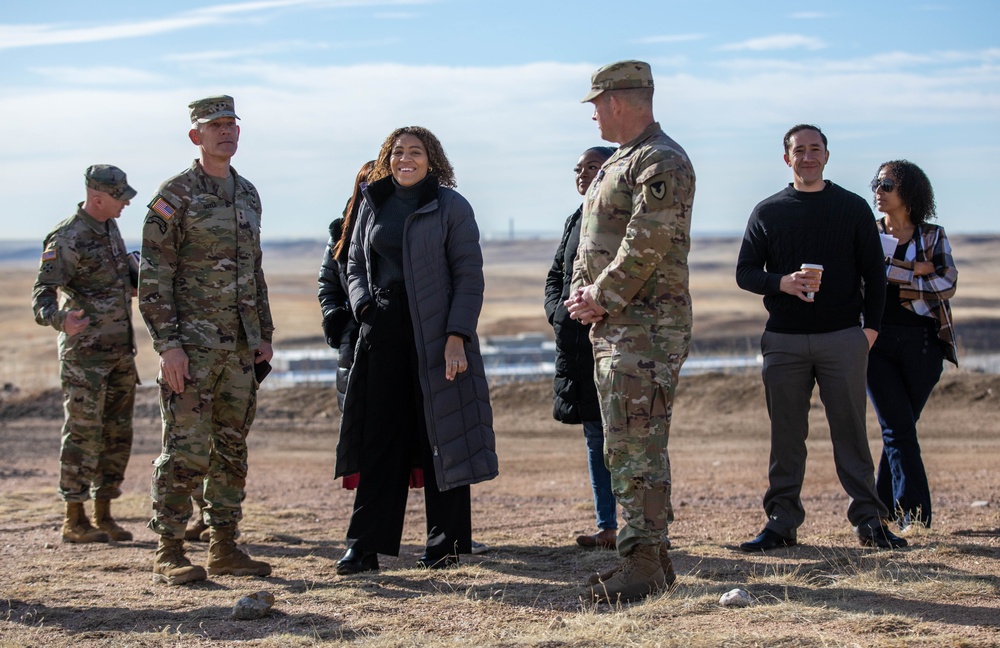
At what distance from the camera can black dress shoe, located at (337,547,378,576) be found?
607 cm

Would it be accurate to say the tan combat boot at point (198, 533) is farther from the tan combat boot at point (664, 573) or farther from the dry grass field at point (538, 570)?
the tan combat boot at point (664, 573)

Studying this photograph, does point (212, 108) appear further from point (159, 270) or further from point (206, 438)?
point (206, 438)

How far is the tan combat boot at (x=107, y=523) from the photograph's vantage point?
24.6 ft

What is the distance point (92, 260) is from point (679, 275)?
4.24 metres

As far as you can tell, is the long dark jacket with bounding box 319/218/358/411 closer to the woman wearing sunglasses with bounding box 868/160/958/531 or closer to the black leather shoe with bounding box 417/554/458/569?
the black leather shoe with bounding box 417/554/458/569

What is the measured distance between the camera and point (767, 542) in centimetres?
634

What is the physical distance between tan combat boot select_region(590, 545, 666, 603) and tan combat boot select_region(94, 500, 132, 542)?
3755 mm

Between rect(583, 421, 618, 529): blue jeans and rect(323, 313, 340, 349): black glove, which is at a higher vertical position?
rect(323, 313, 340, 349): black glove

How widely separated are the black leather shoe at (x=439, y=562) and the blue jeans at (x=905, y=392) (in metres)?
2.58

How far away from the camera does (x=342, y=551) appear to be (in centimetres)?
701

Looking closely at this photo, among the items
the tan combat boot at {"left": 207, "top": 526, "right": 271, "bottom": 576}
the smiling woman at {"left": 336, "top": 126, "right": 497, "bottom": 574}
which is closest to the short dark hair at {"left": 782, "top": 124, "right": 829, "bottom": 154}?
the smiling woman at {"left": 336, "top": 126, "right": 497, "bottom": 574}

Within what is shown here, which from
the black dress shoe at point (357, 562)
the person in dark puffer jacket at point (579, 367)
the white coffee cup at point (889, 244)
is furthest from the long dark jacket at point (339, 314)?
the white coffee cup at point (889, 244)

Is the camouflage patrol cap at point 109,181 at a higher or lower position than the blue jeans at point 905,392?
higher

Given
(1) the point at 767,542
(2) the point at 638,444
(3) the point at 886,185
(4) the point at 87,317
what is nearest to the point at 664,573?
(2) the point at 638,444
